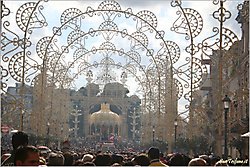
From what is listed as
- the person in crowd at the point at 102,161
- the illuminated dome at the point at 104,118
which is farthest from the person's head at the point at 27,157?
the illuminated dome at the point at 104,118

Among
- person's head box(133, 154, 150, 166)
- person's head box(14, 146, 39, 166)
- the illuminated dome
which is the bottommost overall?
person's head box(133, 154, 150, 166)

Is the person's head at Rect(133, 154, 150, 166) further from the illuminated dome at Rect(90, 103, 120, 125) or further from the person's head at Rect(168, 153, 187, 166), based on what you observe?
the illuminated dome at Rect(90, 103, 120, 125)

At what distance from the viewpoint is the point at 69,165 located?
12266 millimetres

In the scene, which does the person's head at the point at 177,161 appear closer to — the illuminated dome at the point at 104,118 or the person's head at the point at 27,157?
the person's head at the point at 27,157

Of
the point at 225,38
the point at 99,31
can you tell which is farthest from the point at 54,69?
the point at 225,38

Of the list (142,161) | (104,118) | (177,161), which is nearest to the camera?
(177,161)

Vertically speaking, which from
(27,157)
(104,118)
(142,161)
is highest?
(104,118)

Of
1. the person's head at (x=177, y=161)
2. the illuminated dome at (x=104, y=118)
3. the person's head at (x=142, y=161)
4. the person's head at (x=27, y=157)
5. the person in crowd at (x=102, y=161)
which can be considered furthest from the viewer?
the illuminated dome at (x=104, y=118)

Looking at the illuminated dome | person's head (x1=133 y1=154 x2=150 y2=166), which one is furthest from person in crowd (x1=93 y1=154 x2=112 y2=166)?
the illuminated dome

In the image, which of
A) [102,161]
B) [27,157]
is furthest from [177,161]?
[27,157]

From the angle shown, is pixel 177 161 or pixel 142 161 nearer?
pixel 177 161

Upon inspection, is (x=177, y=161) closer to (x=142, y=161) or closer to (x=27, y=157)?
(x=142, y=161)

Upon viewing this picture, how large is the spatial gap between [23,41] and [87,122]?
79973 mm

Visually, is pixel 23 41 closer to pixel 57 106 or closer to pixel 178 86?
pixel 178 86
